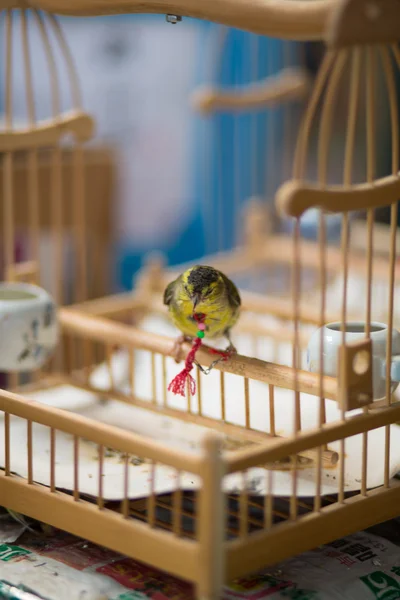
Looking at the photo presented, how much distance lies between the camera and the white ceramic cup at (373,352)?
898 mm

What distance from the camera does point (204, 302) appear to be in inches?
38.4

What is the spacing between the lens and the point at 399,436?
104 cm

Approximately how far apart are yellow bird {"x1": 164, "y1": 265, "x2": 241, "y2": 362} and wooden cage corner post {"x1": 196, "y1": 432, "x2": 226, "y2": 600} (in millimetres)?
267

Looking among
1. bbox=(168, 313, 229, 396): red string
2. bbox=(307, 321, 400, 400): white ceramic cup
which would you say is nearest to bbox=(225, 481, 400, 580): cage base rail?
bbox=(307, 321, 400, 400): white ceramic cup

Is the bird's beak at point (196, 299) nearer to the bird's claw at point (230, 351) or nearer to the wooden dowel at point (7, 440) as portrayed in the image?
the bird's claw at point (230, 351)

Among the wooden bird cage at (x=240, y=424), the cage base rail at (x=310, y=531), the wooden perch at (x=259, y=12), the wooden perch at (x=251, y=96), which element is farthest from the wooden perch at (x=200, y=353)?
the wooden perch at (x=251, y=96)

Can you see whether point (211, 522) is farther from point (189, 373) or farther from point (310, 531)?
point (189, 373)

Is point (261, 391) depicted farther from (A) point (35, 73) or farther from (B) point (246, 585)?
(A) point (35, 73)

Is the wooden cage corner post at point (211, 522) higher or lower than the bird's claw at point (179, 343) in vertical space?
lower

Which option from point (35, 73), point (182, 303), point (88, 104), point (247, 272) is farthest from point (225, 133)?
point (182, 303)

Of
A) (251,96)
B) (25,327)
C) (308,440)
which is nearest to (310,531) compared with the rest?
(308,440)

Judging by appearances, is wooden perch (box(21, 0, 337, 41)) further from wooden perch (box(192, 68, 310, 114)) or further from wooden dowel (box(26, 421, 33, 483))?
wooden perch (box(192, 68, 310, 114))

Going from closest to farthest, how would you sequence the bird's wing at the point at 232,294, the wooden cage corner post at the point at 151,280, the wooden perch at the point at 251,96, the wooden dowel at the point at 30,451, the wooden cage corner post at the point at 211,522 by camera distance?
the wooden cage corner post at the point at 211,522 < the wooden dowel at the point at 30,451 < the bird's wing at the point at 232,294 < the wooden cage corner post at the point at 151,280 < the wooden perch at the point at 251,96

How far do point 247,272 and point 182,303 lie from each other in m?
0.82
